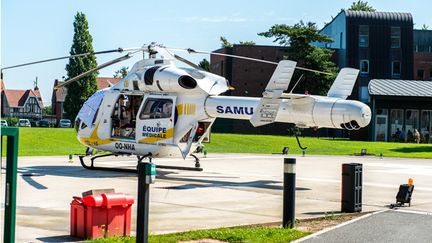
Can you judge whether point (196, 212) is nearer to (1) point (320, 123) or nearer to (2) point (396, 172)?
(1) point (320, 123)

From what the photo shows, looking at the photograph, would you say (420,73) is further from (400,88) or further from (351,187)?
(351,187)

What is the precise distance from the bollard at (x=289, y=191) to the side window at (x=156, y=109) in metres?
9.95

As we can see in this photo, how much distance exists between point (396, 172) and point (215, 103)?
8.61 metres

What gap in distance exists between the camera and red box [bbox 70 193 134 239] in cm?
847

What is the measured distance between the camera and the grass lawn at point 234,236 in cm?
841

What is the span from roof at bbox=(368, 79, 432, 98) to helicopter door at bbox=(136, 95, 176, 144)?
38544mm

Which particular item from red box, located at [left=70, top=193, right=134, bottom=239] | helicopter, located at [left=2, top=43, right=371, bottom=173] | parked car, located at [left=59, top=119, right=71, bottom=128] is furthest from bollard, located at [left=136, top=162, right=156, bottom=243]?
parked car, located at [left=59, top=119, right=71, bottom=128]

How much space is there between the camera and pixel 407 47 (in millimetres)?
73688

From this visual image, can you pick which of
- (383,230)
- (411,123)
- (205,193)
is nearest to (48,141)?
(205,193)

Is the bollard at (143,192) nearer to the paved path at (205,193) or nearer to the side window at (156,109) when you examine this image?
the paved path at (205,193)

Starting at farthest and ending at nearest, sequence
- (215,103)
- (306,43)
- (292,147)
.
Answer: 1. (306,43)
2. (292,147)
3. (215,103)

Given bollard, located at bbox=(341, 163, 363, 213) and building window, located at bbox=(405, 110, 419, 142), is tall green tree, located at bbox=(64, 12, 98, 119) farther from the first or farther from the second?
bollard, located at bbox=(341, 163, 363, 213)

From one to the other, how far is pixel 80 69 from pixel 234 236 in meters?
77.8

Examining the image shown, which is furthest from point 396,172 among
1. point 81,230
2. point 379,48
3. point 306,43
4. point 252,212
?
point 379,48
